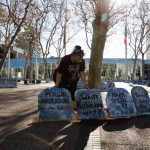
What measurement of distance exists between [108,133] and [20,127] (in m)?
1.94

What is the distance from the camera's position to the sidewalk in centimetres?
665

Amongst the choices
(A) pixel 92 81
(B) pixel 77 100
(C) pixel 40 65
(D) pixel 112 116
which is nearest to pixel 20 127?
(B) pixel 77 100

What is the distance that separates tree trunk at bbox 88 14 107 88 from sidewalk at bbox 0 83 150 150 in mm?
4744

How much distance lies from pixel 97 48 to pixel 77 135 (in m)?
7.00

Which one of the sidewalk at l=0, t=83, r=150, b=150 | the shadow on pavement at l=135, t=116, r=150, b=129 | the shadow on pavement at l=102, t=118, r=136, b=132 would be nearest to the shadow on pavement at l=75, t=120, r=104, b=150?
the sidewalk at l=0, t=83, r=150, b=150

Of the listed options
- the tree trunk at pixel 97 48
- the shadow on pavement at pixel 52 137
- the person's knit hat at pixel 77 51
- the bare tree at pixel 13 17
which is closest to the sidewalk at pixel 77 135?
the shadow on pavement at pixel 52 137

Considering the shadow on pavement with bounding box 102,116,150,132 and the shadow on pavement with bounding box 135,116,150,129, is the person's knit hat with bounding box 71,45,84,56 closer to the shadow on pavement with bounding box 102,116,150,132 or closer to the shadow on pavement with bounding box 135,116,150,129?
the shadow on pavement with bounding box 102,116,150,132

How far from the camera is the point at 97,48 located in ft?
47.3

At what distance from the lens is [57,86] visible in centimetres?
1012

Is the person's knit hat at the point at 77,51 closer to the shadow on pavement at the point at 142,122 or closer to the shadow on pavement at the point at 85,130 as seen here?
the shadow on pavement at the point at 85,130

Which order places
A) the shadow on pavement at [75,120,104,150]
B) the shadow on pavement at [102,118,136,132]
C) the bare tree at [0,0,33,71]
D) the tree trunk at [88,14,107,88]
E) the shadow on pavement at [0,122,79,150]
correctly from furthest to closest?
the bare tree at [0,0,33,71] < the tree trunk at [88,14,107,88] < the shadow on pavement at [102,118,136,132] < the shadow on pavement at [75,120,104,150] < the shadow on pavement at [0,122,79,150]

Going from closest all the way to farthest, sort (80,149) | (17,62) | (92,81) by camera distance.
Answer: (80,149), (92,81), (17,62)

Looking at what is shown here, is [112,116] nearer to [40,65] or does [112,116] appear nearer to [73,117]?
[73,117]

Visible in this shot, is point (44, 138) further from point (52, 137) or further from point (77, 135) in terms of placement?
point (77, 135)
